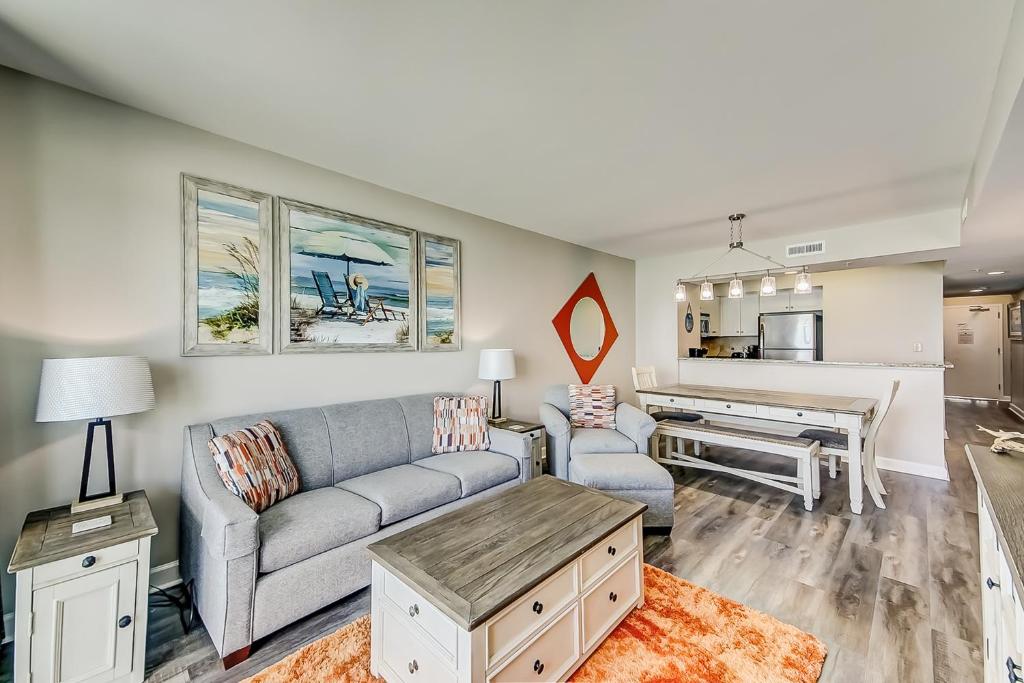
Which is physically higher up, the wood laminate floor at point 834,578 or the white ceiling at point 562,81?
the white ceiling at point 562,81

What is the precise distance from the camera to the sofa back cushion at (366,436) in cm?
259

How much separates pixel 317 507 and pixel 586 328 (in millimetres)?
3740

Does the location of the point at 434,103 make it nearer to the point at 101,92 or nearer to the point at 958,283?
the point at 101,92

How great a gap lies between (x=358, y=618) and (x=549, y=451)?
1890 millimetres

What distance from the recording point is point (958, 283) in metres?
6.10

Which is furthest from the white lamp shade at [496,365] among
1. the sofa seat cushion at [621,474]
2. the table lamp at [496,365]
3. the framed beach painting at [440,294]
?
the sofa seat cushion at [621,474]

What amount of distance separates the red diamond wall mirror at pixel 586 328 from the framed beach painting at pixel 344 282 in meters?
1.95

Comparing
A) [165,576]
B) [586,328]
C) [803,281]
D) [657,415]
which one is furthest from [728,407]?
[165,576]

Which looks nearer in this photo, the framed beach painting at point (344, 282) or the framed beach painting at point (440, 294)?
the framed beach painting at point (344, 282)

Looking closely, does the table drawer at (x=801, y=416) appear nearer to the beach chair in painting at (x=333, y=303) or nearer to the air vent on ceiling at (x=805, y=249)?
the air vent on ceiling at (x=805, y=249)

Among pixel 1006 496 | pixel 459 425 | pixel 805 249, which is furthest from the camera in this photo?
pixel 805 249

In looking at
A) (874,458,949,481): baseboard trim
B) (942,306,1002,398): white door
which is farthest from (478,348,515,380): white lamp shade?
(942,306,1002,398): white door

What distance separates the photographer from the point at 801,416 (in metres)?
3.38

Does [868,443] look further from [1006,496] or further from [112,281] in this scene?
[112,281]
